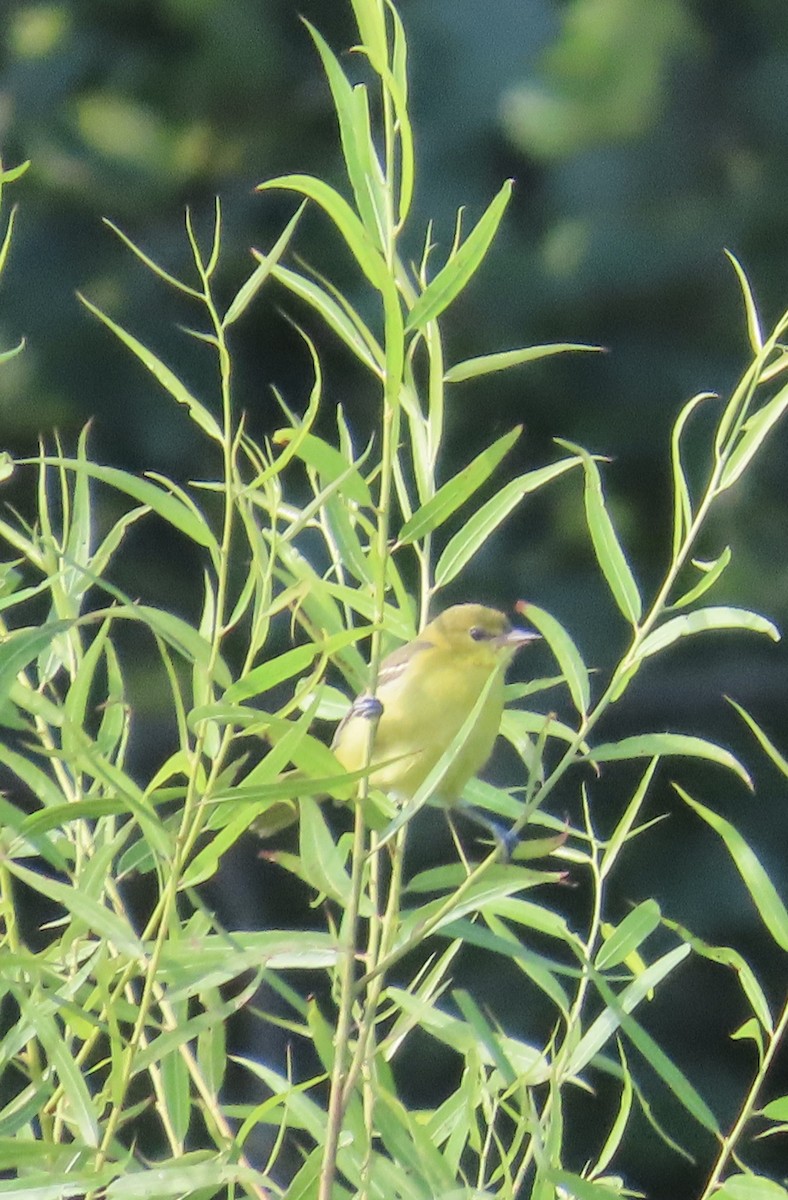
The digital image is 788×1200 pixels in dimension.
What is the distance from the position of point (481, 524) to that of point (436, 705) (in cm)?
43

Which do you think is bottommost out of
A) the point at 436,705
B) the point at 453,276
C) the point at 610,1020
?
the point at 436,705

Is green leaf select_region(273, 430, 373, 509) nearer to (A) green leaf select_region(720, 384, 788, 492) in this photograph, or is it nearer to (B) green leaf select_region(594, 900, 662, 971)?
(A) green leaf select_region(720, 384, 788, 492)

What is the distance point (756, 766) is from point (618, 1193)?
9.75ft

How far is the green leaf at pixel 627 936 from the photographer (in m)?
0.93

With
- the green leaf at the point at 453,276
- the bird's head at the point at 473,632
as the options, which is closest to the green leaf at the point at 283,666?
the green leaf at the point at 453,276

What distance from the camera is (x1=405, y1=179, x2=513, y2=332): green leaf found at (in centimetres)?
80

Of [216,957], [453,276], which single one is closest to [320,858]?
[216,957]

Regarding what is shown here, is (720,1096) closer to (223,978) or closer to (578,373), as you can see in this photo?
(578,373)

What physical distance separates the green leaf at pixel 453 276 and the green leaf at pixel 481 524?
114 mm

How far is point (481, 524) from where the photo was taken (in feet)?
3.05

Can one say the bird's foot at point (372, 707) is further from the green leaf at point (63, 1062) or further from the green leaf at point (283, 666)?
the green leaf at point (63, 1062)

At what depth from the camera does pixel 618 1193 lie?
840mm

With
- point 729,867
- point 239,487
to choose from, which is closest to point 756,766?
point 729,867

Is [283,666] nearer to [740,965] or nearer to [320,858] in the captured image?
[320,858]
